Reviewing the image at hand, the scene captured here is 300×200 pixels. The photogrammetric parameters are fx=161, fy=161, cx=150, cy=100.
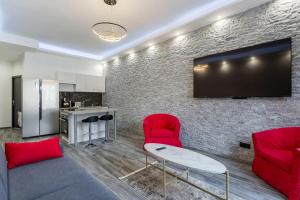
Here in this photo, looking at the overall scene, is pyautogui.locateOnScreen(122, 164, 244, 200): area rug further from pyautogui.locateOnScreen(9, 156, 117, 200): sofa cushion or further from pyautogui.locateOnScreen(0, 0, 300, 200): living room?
pyautogui.locateOnScreen(9, 156, 117, 200): sofa cushion

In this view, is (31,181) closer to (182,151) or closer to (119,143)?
(182,151)

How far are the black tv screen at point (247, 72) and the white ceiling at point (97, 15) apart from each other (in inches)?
34.0

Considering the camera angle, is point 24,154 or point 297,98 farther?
point 297,98

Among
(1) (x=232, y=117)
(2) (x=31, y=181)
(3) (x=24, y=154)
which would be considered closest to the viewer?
(2) (x=31, y=181)

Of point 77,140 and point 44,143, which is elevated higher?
point 44,143

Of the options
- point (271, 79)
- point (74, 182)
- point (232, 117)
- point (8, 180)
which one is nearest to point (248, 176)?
point (232, 117)

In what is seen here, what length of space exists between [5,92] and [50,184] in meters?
7.03

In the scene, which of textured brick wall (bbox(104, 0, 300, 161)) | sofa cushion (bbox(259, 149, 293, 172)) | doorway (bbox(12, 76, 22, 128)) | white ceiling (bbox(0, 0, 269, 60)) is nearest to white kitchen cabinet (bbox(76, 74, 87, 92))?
white ceiling (bbox(0, 0, 269, 60))

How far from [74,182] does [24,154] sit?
2.91 feet

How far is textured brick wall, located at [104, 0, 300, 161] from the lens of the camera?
275 cm

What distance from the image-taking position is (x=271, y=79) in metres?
2.79

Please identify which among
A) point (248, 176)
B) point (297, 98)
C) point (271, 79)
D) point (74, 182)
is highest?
point (271, 79)

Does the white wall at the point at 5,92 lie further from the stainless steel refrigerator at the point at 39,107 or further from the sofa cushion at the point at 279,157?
the sofa cushion at the point at 279,157

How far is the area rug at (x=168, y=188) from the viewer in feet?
6.84
